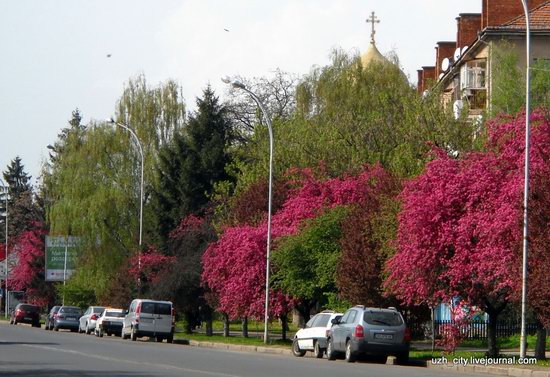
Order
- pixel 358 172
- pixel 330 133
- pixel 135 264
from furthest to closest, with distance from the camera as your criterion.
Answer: pixel 135 264
pixel 330 133
pixel 358 172

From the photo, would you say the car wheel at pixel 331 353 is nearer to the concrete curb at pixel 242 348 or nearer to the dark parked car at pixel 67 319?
the concrete curb at pixel 242 348

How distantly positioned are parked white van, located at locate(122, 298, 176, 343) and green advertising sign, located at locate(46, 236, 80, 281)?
89.6 ft

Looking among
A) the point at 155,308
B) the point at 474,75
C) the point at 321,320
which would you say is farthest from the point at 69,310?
the point at 321,320

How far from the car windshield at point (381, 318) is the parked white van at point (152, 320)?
2010 centimetres

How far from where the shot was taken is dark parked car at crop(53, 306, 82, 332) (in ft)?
231

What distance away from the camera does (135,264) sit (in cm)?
6906

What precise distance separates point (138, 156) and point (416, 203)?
44004 millimetres

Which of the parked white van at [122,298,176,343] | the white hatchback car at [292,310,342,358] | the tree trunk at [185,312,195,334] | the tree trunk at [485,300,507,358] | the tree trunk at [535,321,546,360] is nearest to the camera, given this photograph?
the tree trunk at [535,321,546,360]

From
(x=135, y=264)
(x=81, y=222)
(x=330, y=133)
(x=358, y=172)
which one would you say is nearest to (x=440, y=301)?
(x=358, y=172)

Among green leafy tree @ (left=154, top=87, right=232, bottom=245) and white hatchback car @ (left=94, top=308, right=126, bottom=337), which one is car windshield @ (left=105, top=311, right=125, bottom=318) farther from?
green leafy tree @ (left=154, top=87, right=232, bottom=245)

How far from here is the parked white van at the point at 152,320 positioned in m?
54.3

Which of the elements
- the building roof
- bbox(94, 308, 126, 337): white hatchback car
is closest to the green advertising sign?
bbox(94, 308, 126, 337): white hatchback car

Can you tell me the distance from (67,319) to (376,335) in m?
38.4

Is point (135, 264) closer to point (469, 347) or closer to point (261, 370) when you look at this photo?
point (469, 347)
